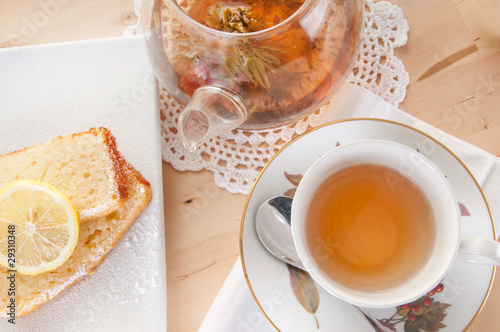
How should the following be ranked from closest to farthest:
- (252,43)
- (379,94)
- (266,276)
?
(252,43)
(266,276)
(379,94)

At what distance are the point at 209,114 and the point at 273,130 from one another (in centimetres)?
24

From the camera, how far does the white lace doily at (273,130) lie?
3.02ft

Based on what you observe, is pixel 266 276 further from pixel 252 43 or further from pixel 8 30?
pixel 8 30

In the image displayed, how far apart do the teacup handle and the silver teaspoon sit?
0.20 m

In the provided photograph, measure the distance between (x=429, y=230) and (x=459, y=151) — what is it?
8.8 inches

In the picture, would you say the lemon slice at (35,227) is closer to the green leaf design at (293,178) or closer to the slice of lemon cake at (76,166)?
the slice of lemon cake at (76,166)

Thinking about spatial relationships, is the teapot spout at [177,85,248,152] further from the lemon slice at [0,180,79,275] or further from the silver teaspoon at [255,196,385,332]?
the lemon slice at [0,180,79,275]

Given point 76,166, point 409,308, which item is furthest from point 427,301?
point 76,166

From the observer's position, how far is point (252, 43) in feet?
2.24

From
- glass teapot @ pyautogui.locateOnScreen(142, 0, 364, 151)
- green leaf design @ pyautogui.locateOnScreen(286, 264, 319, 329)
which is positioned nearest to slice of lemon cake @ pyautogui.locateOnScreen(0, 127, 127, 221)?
glass teapot @ pyautogui.locateOnScreen(142, 0, 364, 151)

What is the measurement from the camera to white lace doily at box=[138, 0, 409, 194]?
92 centimetres

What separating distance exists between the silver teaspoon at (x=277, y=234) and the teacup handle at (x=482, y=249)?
205mm

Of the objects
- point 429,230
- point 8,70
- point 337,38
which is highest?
point 337,38

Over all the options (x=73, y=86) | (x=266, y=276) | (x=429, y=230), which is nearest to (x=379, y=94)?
(x=429, y=230)
